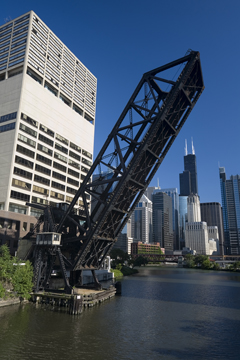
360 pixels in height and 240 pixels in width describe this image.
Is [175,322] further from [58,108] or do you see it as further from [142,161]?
[58,108]

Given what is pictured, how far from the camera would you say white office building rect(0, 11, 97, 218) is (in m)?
66.8

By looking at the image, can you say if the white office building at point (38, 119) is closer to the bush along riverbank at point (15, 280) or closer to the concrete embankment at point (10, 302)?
the bush along riverbank at point (15, 280)

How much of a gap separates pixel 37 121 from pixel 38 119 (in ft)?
2.66

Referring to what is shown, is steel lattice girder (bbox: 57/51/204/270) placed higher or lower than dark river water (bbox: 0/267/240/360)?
higher

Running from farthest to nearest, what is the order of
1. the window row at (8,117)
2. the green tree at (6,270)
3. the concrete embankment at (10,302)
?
the window row at (8,117)
the green tree at (6,270)
the concrete embankment at (10,302)

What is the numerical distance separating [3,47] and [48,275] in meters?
71.2

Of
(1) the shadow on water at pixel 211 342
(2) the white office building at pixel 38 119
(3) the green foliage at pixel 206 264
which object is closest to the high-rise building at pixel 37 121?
(2) the white office building at pixel 38 119

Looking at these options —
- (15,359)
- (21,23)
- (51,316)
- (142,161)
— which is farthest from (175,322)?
(21,23)

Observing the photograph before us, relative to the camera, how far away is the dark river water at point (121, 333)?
19297mm

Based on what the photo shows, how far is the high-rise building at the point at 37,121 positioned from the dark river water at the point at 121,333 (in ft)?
118

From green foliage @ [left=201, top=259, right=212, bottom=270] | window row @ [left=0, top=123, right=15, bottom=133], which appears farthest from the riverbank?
green foliage @ [left=201, top=259, right=212, bottom=270]

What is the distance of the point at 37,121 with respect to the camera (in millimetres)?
74062

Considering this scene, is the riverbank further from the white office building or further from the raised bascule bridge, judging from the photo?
the white office building

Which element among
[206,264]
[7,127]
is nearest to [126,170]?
[7,127]
